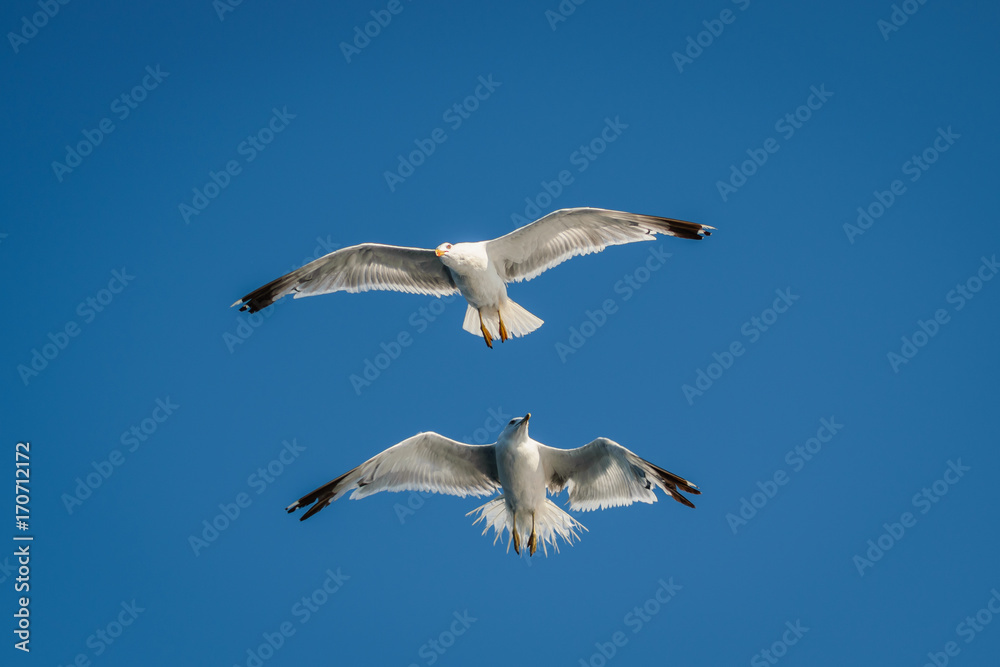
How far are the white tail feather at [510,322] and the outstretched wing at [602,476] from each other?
1.22 meters

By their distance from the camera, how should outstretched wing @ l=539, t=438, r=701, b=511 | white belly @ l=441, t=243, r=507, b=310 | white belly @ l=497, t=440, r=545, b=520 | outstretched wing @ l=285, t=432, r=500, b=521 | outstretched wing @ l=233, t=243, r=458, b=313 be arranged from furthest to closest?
outstretched wing @ l=233, t=243, r=458, b=313 → outstretched wing @ l=285, t=432, r=500, b=521 → white belly @ l=441, t=243, r=507, b=310 → white belly @ l=497, t=440, r=545, b=520 → outstretched wing @ l=539, t=438, r=701, b=511

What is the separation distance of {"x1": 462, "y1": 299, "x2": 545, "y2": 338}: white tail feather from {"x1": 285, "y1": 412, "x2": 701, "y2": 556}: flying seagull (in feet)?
3.07

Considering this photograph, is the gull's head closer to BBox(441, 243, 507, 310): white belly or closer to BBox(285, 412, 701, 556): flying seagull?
BBox(285, 412, 701, 556): flying seagull

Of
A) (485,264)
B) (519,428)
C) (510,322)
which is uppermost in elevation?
(485,264)

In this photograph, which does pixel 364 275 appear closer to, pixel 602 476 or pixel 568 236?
pixel 568 236

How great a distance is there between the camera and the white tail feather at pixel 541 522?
10062mm

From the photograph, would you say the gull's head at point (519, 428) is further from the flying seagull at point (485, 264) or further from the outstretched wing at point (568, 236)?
the outstretched wing at point (568, 236)

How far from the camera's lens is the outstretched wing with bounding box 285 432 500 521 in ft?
33.4

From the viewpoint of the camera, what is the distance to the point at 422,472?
10.4 m

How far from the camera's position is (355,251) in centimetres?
1034

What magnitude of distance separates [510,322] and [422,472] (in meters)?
1.79

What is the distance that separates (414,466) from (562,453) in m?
1.58

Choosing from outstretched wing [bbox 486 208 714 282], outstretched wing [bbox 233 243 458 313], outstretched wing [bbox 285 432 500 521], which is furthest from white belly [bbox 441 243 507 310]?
outstretched wing [bbox 285 432 500 521]

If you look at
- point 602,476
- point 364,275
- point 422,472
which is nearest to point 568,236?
point 364,275
